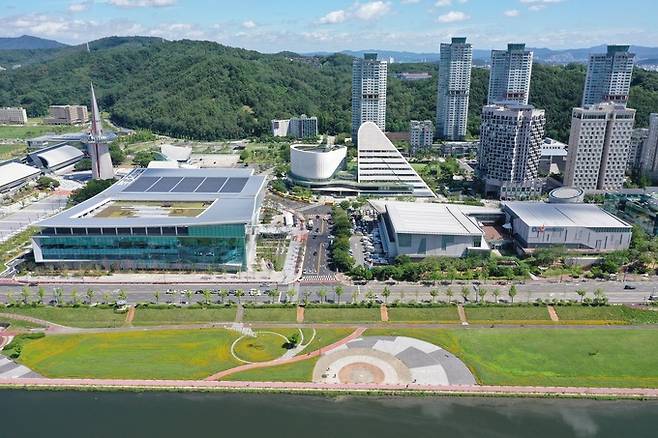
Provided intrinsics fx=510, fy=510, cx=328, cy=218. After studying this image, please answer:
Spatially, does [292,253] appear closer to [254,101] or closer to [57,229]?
[57,229]

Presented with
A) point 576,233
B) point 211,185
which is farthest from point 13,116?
point 576,233

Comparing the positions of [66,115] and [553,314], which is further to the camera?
[66,115]

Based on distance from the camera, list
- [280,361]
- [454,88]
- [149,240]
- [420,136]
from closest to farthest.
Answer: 1. [280,361]
2. [149,240]
3. [420,136]
4. [454,88]

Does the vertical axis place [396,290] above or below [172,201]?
below

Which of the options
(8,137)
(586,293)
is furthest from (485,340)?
(8,137)

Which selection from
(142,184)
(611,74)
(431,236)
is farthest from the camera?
(611,74)

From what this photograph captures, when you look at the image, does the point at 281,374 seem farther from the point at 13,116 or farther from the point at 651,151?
the point at 13,116

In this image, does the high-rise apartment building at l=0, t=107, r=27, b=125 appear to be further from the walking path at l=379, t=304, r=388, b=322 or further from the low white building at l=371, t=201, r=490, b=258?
the walking path at l=379, t=304, r=388, b=322

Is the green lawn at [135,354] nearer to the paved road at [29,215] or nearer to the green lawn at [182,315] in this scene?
the green lawn at [182,315]
